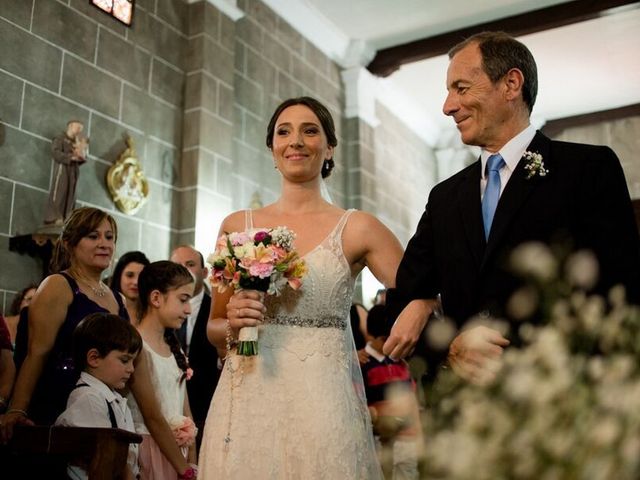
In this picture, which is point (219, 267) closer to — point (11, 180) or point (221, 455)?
point (221, 455)

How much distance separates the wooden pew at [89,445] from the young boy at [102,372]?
324 mm

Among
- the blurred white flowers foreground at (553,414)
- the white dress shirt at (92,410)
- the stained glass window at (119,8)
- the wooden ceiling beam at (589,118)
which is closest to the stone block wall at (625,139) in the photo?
the wooden ceiling beam at (589,118)

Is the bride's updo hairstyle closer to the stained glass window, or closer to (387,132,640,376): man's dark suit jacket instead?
(387,132,640,376): man's dark suit jacket

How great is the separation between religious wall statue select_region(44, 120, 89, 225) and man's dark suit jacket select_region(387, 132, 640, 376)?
428 centimetres

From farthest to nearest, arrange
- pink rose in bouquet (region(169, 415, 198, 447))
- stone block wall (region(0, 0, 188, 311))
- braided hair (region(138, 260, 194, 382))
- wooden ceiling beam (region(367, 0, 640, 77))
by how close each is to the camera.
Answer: wooden ceiling beam (region(367, 0, 640, 77))
stone block wall (region(0, 0, 188, 311))
braided hair (region(138, 260, 194, 382))
pink rose in bouquet (region(169, 415, 198, 447))

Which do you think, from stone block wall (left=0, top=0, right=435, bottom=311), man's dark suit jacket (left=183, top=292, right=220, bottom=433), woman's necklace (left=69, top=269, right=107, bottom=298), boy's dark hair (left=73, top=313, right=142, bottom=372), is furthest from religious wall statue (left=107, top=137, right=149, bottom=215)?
boy's dark hair (left=73, top=313, right=142, bottom=372)

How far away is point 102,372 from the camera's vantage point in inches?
128

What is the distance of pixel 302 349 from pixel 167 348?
1.59 meters

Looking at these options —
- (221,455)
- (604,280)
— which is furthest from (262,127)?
(604,280)

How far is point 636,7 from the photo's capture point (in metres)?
9.48

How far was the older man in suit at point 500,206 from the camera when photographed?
179 cm

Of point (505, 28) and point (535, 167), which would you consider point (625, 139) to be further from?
point (535, 167)

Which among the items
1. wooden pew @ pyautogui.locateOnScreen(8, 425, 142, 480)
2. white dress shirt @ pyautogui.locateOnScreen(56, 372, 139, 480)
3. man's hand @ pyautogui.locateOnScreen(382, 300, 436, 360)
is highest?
man's hand @ pyautogui.locateOnScreen(382, 300, 436, 360)

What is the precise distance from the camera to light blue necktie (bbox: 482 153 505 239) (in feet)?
6.68
